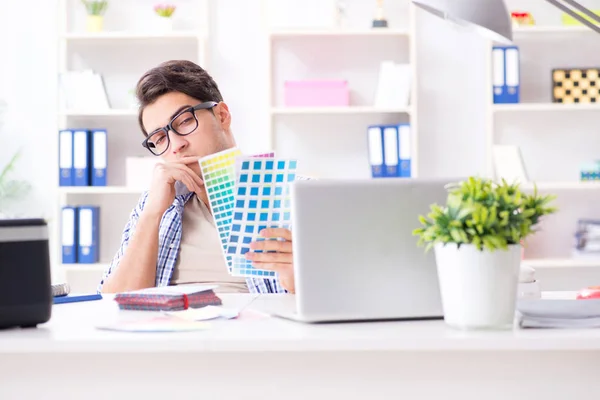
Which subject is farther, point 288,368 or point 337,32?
point 337,32

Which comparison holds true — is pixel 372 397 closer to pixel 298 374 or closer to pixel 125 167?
pixel 298 374

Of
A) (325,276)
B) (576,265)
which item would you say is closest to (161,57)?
(576,265)

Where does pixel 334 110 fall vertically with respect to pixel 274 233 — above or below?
above

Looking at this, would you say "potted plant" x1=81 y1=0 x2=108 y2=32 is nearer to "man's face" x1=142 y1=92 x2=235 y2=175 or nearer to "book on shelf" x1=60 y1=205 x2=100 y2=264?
"book on shelf" x1=60 y1=205 x2=100 y2=264

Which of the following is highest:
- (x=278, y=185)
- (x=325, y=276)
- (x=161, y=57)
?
(x=161, y=57)

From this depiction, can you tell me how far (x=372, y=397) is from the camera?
117 centimetres

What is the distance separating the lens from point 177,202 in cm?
231

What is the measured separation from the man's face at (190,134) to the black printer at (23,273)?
0.97 m

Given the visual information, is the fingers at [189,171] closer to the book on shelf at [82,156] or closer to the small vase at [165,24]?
the book on shelf at [82,156]

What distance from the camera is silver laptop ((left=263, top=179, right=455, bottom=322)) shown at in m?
1.32

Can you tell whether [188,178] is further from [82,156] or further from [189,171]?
[82,156]

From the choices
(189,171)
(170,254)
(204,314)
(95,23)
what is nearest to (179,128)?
(189,171)

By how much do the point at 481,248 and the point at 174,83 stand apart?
4.24 ft

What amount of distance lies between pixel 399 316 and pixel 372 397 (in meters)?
0.20
